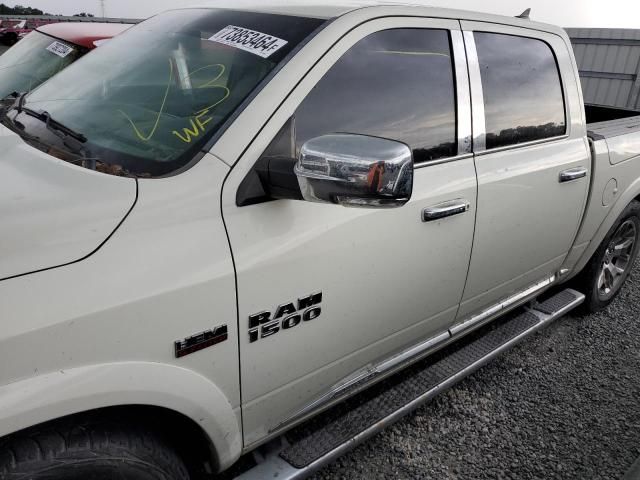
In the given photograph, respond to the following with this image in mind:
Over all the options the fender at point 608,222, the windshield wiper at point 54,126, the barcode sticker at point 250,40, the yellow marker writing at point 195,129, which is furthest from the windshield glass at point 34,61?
the fender at point 608,222

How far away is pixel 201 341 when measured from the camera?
61.0 inches

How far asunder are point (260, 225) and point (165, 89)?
0.69m

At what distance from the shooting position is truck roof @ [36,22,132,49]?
15.0ft

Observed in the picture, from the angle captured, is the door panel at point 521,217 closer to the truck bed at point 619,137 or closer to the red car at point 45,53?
the truck bed at point 619,137

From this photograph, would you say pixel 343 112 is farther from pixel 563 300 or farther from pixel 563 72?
pixel 563 300

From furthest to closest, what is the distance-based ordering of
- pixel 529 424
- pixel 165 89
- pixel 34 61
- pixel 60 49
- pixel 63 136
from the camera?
1. pixel 60 49
2. pixel 34 61
3. pixel 529 424
4. pixel 165 89
5. pixel 63 136

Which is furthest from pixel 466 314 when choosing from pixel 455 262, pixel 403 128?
pixel 403 128

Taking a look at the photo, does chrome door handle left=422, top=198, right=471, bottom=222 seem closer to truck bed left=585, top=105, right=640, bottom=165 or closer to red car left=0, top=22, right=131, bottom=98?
truck bed left=585, top=105, right=640, bottom=165

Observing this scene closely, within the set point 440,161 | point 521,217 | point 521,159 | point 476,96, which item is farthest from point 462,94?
point 521,217

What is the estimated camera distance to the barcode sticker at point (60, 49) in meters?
4.40

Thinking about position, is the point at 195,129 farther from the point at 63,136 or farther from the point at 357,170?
the point at 357,170

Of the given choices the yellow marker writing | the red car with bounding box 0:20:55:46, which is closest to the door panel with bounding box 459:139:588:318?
the yellow marker writing

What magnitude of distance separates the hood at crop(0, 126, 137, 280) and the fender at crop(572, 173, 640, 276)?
115 inches

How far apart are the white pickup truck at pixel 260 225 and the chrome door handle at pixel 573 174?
2cm
